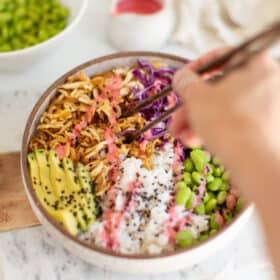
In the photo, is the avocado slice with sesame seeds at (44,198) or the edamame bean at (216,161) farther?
the edamame bean at (216,161)

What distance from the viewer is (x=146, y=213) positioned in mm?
1046

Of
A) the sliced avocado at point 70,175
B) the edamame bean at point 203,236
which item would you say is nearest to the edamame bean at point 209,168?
the edamame bean at point 203,236

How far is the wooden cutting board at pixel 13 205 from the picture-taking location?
112 centimetres

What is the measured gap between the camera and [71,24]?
1264mm

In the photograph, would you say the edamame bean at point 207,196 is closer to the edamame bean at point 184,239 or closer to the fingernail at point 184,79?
the edamame bean at point 184,239

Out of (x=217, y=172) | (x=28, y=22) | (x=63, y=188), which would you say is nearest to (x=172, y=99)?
(x=217, y=172)

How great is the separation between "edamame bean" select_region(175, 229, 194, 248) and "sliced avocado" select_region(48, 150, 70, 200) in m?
0.19

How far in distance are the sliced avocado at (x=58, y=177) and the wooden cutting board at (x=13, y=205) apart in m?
0.11

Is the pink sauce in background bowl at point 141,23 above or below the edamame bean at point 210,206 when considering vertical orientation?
above

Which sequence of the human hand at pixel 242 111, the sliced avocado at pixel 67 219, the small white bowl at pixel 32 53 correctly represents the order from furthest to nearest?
the small white bowl at pixel 32 53 < the sliced avocado at pixel 67 219 < the human hand at pixel 242 111

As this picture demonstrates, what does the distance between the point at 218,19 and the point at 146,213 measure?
1.74ft

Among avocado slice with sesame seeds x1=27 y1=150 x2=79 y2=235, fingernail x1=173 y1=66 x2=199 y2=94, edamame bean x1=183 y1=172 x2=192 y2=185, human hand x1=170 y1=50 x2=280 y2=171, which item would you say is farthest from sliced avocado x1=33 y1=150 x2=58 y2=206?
human hand x1=170 y1=50 x2=280 y2=171

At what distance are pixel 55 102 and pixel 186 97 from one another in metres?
0.51

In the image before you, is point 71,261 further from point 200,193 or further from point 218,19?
point 218,19
